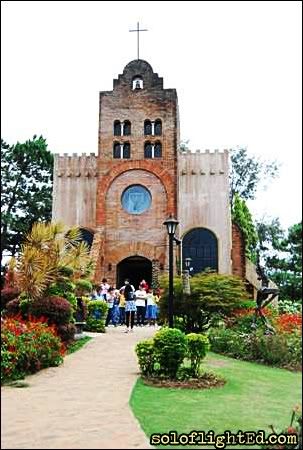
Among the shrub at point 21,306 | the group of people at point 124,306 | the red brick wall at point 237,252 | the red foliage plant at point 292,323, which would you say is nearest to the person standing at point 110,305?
the group of people at point 124,306

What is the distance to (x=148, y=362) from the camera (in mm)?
8172

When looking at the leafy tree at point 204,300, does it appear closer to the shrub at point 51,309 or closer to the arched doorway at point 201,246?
the shrub at point 51,309

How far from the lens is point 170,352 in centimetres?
807

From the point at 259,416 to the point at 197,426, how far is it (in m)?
0.33

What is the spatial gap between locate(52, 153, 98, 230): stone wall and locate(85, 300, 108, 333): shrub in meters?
7.82

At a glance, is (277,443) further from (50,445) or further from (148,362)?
(148,362)

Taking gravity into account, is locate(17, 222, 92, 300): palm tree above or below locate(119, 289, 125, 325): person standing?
above

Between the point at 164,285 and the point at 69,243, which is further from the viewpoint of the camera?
the point at 164,285

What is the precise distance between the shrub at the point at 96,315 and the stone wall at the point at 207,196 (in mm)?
7980

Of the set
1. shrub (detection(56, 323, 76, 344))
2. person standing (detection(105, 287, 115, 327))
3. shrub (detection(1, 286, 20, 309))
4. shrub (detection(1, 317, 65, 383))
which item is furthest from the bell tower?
shrub (detection(1, 317, 65, 383))

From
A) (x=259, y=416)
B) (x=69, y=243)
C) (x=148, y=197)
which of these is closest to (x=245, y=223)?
(x=148, y=197)

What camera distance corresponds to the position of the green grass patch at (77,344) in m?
10.4

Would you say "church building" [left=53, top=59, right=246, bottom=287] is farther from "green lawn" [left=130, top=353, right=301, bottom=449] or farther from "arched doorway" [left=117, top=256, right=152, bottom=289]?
"green lawn" [left=130, top=353, right=301, bottom=449]

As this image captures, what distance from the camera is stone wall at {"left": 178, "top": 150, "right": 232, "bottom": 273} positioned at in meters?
22.5
